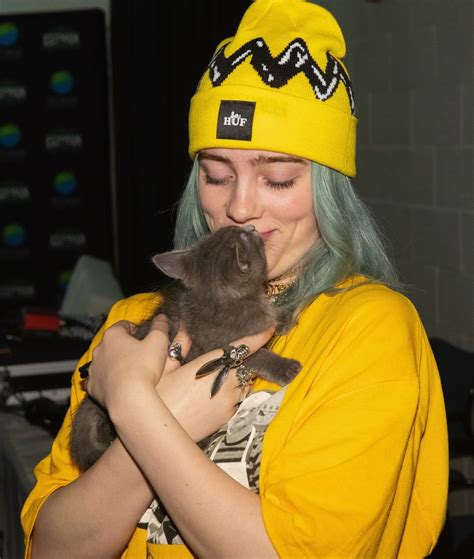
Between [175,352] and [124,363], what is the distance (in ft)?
0.81

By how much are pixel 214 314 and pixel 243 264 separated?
0.53 feet

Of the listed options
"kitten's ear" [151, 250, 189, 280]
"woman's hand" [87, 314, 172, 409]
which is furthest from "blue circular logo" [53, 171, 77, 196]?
"woman's hand" [87, 314, 172, 409]

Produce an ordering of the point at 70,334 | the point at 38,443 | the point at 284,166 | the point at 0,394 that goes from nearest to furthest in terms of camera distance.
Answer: the point at 284,166 < the point at 38,443 < the point at 0,394 < the point at 70,334

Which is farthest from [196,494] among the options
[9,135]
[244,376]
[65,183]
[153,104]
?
[9,135]

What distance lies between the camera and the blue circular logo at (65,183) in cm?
752

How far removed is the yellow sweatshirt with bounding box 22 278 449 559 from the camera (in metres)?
1.42

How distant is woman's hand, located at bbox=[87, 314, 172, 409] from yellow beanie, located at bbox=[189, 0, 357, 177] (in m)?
0.48

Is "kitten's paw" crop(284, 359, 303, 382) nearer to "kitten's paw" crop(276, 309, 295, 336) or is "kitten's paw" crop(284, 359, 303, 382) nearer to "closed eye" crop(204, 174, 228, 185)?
"kitten's paw" crop(276, 309, 295, 336)

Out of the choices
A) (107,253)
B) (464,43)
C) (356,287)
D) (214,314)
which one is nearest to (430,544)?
(356,287)

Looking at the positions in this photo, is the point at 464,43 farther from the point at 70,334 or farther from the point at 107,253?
the point at 107,253

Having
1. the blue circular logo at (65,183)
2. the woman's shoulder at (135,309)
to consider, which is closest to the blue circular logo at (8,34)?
the blue circular logo at (65,183)

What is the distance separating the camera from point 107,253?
7645 millimetres

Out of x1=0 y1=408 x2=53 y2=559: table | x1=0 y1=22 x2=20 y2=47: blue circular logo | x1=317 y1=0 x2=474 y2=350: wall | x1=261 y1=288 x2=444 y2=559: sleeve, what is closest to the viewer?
x1=261 y1=288 x2=444 y2=559: sleeve

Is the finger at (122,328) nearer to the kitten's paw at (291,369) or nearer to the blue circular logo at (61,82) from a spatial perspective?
the kitten's paw at (291,369)
